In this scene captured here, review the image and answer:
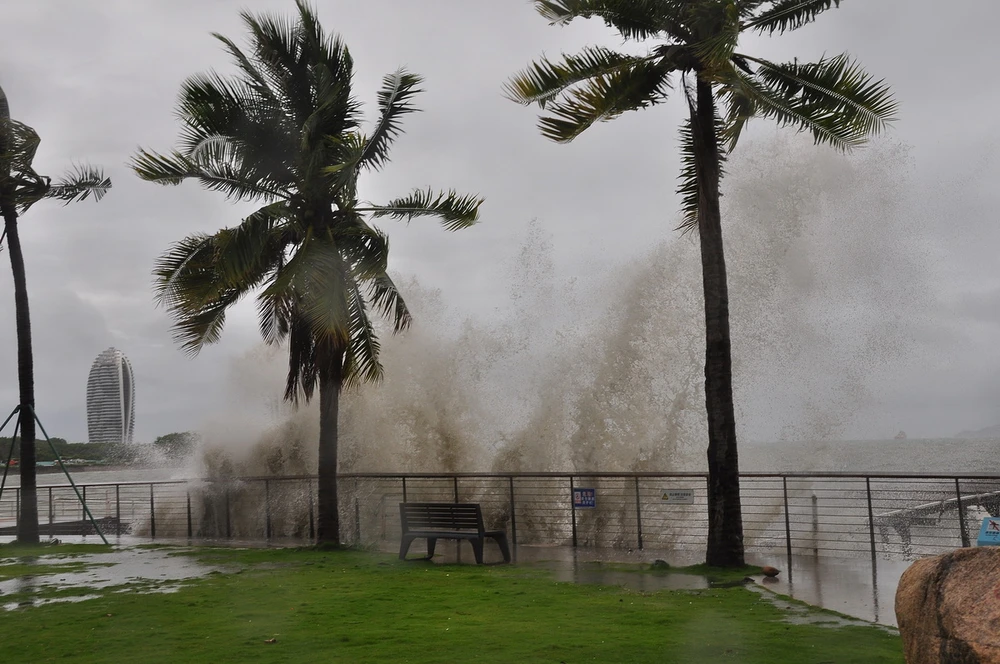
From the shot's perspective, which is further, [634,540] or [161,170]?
[634,540]

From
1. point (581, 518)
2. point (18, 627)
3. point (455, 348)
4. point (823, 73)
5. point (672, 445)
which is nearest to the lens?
point (18, 627)

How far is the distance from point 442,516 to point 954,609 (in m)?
8.67

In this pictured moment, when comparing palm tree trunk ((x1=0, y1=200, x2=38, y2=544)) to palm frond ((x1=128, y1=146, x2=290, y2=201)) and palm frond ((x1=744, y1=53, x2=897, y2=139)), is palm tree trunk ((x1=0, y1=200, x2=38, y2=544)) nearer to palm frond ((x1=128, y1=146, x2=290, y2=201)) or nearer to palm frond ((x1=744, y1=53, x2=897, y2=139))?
palm frond ((x1=128, y1=146, x2=290, y2=201))

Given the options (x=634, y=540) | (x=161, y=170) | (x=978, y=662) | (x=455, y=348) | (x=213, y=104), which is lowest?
(x=634, y=540)

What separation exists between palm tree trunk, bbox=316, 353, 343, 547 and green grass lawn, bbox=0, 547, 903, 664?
3.51 meters

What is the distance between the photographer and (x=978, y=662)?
398 cm

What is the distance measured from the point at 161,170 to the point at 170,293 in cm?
202

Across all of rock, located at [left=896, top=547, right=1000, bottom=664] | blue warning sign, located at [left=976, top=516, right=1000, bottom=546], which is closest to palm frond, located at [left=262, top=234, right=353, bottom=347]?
blue warning sign, located at [left=976, top=516, right=1000, bottom=546]

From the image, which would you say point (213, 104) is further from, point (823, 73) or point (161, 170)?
point (823, 73)

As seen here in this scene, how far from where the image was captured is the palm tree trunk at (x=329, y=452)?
1431cm

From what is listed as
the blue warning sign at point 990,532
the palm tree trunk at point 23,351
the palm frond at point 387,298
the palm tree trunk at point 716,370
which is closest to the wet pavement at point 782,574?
the palm tree trunk at point 716,370

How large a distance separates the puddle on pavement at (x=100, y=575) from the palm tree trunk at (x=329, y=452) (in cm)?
204

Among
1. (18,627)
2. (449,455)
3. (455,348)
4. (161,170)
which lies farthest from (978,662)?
(455,348)

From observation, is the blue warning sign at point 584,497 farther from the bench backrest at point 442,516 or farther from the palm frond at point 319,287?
the palm frond at point 319,287
